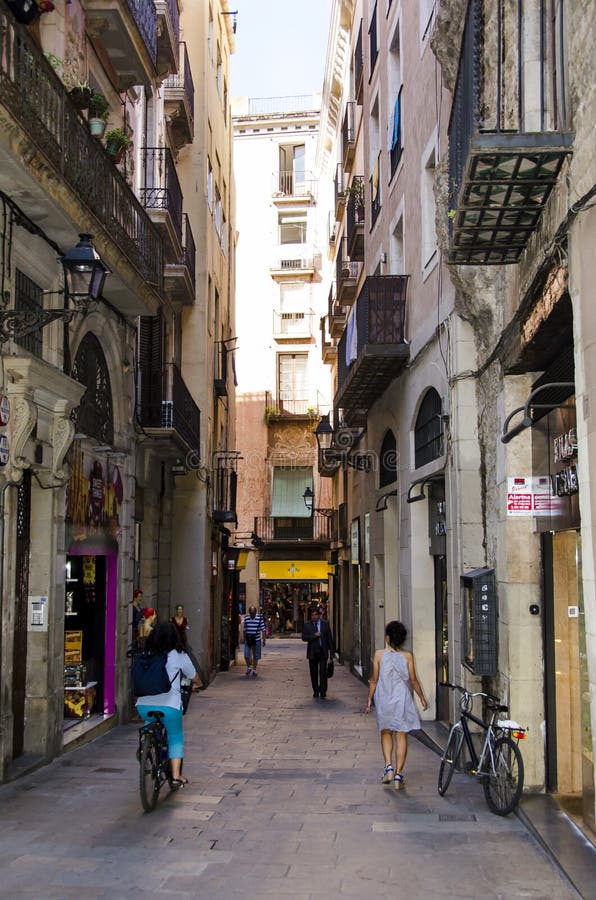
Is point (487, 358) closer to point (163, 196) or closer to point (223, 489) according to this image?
point (163, 196)

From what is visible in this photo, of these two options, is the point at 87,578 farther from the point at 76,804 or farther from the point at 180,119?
the point at 180,119

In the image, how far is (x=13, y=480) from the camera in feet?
32.8

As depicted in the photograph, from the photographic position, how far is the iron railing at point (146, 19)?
46.6 feet

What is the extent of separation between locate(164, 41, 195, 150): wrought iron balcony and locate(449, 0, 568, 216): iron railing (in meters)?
13.7

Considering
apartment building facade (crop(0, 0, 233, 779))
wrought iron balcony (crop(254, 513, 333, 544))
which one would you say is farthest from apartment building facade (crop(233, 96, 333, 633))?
apartment building facade (crop(0, 0, 233, 779))

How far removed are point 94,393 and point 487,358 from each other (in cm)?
590

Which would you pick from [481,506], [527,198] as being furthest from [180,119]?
[527,198]

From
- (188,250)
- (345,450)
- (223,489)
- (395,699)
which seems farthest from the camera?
(223,489)

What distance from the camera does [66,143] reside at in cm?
1120

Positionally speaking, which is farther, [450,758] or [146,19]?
[146,19]

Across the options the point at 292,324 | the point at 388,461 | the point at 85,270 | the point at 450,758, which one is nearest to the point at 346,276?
the point at 388,461

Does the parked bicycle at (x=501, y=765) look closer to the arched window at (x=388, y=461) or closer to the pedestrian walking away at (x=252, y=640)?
the arched window at (x=388, y=461)

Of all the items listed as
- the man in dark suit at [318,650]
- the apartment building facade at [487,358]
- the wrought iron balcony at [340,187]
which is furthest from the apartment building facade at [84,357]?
the wrought iron balcony at [340,187]

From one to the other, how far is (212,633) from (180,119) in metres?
12.6
